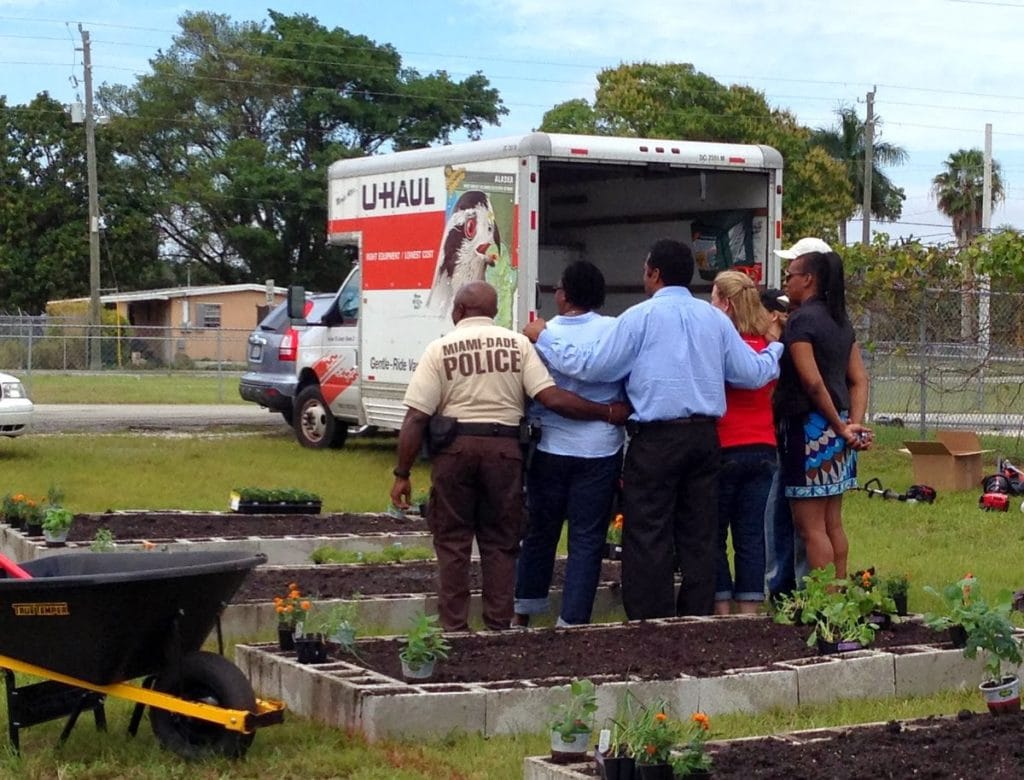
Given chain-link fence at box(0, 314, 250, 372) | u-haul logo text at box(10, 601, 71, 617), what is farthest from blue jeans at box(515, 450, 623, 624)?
chain-link fence at box(0, 314, 250, 372)

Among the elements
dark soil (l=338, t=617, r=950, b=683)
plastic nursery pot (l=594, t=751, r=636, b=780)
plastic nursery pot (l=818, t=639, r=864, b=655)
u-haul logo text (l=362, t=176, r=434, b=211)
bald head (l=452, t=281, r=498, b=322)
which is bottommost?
dark soil (l=338, t=617, r=950, b=683)

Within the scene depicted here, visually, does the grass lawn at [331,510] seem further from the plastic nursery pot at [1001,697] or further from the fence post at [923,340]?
the fence post at [923,340]

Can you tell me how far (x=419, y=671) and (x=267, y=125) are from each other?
204ft

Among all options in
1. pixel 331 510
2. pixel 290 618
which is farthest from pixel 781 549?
pixel 331 510

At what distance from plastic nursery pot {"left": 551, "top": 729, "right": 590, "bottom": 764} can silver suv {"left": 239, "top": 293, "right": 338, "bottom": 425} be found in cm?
1446

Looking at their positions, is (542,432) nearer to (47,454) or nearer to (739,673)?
(739,673)

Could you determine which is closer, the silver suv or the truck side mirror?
the truck side mirror

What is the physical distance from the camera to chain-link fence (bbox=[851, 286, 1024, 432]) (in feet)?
59.0

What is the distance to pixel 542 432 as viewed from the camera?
326 inches

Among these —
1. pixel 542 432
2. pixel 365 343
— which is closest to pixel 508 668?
pixel 542 432

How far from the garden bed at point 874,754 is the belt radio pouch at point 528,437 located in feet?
8.30

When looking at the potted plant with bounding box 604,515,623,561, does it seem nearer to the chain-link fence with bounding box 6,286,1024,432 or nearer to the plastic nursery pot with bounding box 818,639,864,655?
the plastic nursery pot with bounding box 818,639,864,655

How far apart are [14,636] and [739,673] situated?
2.91m

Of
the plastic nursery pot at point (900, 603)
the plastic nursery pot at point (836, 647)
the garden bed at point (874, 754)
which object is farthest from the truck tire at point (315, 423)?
the garden bed at point (874, 754)
